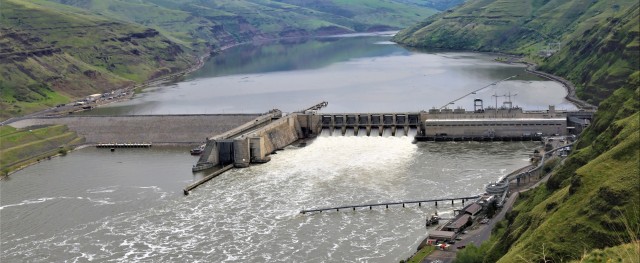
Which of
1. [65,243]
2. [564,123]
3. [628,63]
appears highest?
[628,63]

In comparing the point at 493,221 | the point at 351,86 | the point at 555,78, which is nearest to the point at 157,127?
the point at 351,86

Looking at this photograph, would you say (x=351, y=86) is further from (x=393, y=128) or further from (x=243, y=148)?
(x=243, y=148)

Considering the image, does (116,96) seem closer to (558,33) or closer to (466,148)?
(466,148)

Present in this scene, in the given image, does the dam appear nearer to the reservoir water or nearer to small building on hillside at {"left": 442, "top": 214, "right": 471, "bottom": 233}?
the reservoir water

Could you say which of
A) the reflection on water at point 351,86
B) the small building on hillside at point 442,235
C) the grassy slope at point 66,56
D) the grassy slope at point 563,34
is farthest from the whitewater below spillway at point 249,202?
the grassy slope at point 66,56

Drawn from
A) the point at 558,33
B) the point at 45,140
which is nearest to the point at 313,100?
the point at 45,140

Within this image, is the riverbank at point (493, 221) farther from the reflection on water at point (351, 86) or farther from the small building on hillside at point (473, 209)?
the reflection on water at point (351, 86)
